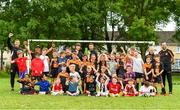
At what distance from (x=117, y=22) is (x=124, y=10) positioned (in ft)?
11.4

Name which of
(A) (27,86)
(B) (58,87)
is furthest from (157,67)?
(A) (27,86)

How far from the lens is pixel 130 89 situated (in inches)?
668

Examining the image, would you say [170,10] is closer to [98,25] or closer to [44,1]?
[98,25]

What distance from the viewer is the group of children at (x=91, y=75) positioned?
16922mm

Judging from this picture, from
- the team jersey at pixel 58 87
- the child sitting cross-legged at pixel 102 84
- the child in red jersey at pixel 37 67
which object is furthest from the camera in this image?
the child in red jersey at pixel 37 67

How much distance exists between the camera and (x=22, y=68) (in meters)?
17.9

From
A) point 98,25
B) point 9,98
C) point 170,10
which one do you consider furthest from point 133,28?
point 9,98

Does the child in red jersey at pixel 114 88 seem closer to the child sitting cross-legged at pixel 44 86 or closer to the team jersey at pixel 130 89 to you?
the team jersey at pixel 130 89

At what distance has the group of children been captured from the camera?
55.5 feet

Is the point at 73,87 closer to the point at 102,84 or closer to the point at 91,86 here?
the point at 91,86

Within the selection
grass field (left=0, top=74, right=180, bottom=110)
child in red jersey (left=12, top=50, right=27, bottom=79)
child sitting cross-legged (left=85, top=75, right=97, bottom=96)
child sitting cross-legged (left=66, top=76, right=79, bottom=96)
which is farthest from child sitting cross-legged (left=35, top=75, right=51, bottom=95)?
grass field (left=0, top=74, right=180, bottom=110)

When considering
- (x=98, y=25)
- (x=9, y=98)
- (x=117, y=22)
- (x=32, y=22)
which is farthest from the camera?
(x=117, y=22)

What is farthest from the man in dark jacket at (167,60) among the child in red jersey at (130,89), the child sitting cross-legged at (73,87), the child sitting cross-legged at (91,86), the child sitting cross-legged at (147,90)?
the child sitting cross-legged at (73,87)

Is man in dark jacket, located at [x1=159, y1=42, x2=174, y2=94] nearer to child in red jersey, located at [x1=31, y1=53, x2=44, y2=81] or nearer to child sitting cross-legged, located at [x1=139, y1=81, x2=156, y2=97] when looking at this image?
child sitting cross-legged, located at [x1=139, y1=81, x2=156, y2=97]
